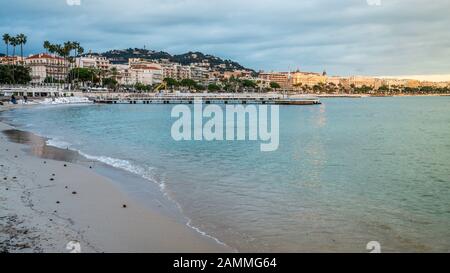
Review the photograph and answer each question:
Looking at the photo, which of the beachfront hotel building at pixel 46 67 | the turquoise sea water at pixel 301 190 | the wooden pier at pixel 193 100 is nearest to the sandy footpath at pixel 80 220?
the turquoise sea water at pixel 301 190

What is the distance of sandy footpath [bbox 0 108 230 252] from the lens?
320 inches

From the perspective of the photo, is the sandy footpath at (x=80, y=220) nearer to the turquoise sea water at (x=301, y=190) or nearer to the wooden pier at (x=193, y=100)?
the turquoise sea water at (x=301, y=190)

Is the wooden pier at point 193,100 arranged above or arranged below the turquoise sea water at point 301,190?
above

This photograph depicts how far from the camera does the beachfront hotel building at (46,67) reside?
16049 centimetres

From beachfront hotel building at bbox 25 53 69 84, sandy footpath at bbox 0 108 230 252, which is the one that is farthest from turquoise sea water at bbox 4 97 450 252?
beachfront hotel building at bbox 25 53 69 84

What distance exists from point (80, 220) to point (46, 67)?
16740cm

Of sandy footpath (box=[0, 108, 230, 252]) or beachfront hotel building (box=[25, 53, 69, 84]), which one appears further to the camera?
beachfront hotel building (box=[25, 53, 69, 84])

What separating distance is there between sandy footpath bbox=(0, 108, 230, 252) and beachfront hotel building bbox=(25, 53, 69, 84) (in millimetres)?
152881

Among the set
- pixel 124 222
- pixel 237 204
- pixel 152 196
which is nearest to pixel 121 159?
pixel 152 196

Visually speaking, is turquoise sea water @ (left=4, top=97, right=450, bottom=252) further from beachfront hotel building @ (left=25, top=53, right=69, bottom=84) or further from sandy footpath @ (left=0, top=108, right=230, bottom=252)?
beachfront hotel building @ (left=25, top=53, right=69, bottom=84)

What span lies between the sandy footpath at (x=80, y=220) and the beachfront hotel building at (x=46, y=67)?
153 m

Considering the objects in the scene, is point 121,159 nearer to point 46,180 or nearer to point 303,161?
point 46,180

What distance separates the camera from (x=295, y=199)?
46.3 ft
